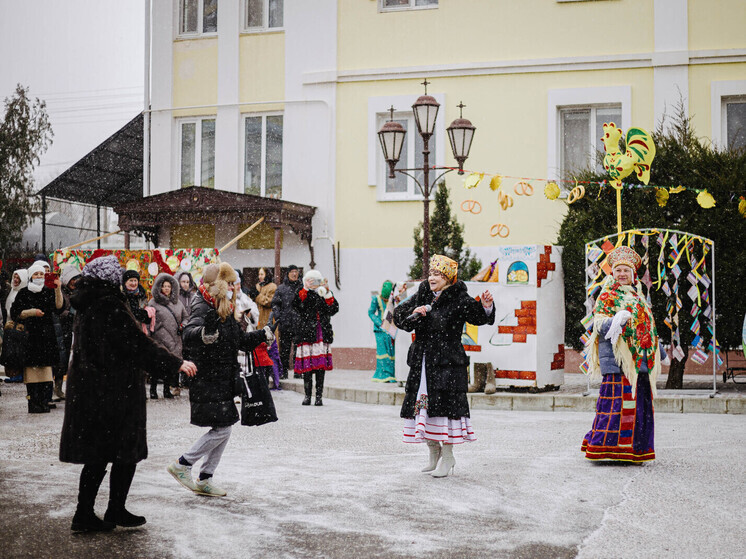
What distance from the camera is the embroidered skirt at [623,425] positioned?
28.6 feet

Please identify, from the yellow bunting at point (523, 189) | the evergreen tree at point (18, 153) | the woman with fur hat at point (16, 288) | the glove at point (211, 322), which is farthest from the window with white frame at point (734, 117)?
the evergreen tree at point (18, 153)

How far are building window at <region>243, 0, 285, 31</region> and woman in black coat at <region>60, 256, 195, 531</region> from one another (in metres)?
16.9

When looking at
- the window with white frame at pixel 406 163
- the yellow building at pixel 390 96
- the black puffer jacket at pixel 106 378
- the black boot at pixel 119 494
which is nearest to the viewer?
the black puffer jacket at pixel 106 378

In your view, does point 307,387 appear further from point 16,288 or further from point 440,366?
point 440,366

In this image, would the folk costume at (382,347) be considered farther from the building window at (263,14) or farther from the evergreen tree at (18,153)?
the evergreen tree at (18,153)

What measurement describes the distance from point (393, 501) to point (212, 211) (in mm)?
13918

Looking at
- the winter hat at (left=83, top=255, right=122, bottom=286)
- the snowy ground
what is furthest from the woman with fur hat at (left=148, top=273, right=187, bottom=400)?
the winter hat at (left=83, top=255, right=122, bottom=286)

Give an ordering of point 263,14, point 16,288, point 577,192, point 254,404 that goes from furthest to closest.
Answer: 1. point 263,14
2. point 577,192
3. point 16,288
4. point 254,404

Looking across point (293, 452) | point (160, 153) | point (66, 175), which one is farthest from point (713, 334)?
point (66, 175)

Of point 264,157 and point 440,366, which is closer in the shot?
point 440,366

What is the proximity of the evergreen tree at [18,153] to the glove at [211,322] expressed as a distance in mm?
29706

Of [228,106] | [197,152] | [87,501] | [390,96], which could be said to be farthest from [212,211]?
[87,501]

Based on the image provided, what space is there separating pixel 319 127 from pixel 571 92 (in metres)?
5.38

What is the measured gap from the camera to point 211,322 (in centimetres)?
723
